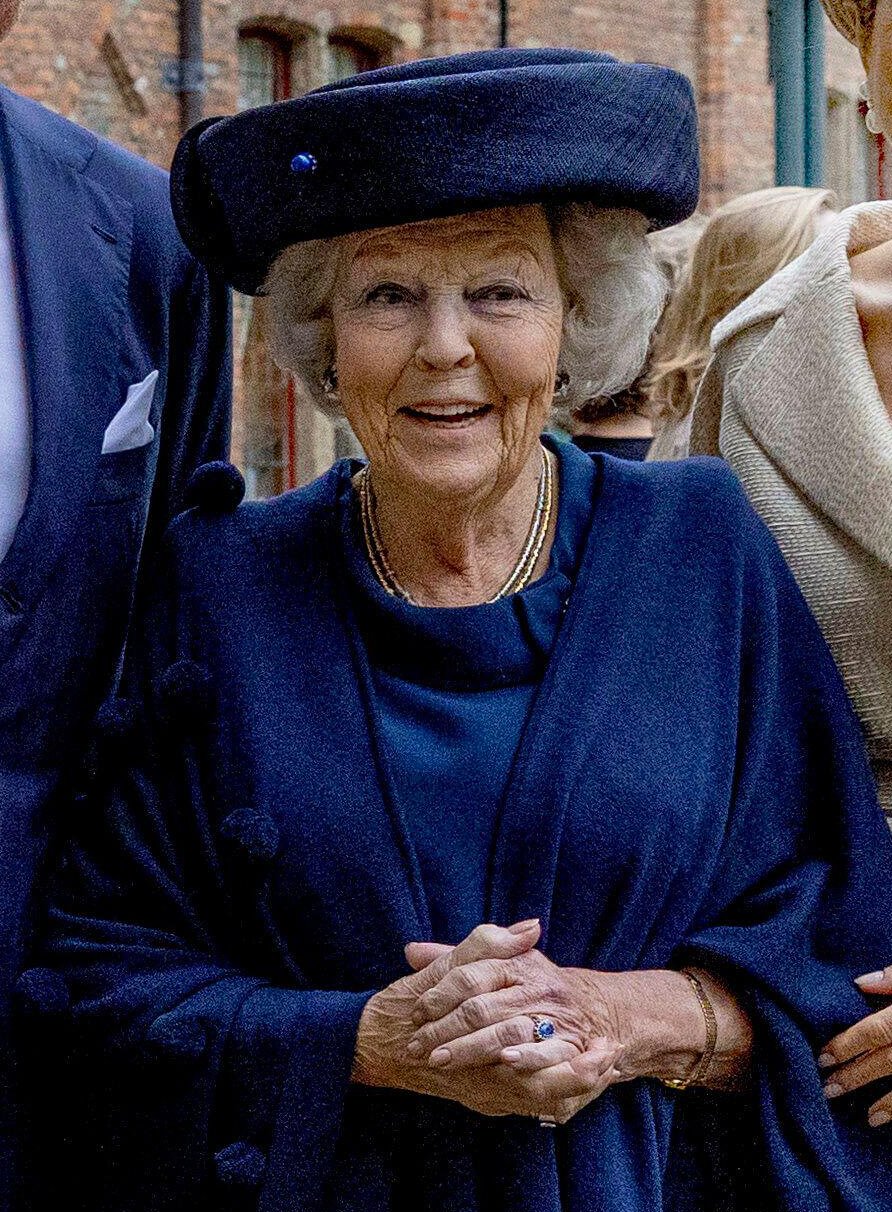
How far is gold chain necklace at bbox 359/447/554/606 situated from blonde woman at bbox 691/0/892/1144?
0.28 metres

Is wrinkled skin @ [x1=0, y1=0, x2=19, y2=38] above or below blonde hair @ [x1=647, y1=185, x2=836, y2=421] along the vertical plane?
above

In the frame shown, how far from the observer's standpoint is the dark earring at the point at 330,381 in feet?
8.33

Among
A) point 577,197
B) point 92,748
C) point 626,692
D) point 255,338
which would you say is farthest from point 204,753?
point 255,338

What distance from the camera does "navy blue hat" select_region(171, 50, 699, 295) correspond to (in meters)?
2.18

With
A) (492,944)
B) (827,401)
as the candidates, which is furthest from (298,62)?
(492,944)

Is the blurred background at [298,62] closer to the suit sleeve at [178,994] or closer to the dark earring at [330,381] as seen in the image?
the dark earring at [330,381]

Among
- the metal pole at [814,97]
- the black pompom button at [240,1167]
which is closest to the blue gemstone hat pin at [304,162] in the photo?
the black pompom button at [240,1167]

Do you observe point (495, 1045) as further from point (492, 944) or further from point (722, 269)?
point (722, 269)

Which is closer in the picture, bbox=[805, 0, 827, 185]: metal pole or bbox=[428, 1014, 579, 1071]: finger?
bbox=[428, 1014, 579, 1071]: finger

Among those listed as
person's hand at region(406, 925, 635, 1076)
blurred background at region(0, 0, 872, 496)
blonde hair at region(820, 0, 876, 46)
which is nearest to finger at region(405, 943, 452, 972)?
person's hand at region(406, 925, 635, 1076)

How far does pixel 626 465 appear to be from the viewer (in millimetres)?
2537

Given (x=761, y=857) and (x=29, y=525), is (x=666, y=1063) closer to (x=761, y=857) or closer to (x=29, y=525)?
(x=761, y=857)

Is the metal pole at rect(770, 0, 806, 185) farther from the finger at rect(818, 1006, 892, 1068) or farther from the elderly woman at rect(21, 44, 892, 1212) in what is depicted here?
the finger at rect(818, 1006, 892, 1068)

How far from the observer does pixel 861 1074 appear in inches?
88.3
